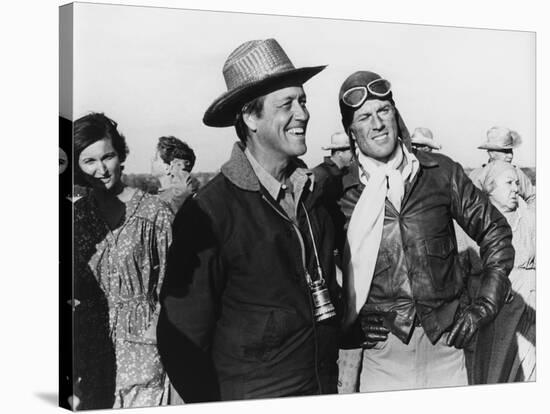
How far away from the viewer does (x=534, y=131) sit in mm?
9852

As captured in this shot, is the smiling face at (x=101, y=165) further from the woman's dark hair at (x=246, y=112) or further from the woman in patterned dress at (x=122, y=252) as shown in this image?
the woman's dark hair at (x=246, y=112)

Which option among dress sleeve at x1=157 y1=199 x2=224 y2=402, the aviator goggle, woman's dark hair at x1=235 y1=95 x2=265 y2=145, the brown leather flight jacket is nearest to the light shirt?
woman's dark hair at x1=235 y1=95 x2=265 y2=145

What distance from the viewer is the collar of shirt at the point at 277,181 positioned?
8656mm

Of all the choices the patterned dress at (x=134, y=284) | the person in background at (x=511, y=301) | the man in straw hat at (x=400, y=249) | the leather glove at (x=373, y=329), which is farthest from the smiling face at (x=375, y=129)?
the patterned dress at (x=134, y=284)

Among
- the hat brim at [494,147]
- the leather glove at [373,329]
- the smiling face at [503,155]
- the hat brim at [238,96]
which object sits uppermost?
the hat brim at [238,96]

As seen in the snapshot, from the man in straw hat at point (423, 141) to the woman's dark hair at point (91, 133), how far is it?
7.17ft

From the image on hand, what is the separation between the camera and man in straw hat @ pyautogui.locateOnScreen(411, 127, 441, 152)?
368 inches

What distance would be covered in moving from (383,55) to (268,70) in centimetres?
94

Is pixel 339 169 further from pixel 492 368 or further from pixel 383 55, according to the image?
pixel 492 368

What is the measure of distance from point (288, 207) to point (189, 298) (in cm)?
90

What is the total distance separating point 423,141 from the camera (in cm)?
937

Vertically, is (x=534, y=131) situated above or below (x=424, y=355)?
above

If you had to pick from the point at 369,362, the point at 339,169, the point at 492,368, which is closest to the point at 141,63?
the point at 339,169

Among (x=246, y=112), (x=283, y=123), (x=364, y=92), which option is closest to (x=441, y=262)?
(x=364, y=92)
